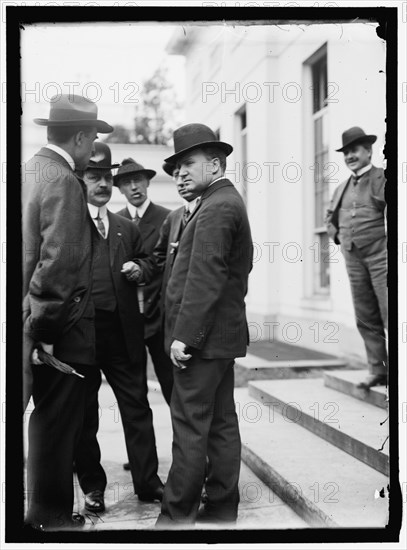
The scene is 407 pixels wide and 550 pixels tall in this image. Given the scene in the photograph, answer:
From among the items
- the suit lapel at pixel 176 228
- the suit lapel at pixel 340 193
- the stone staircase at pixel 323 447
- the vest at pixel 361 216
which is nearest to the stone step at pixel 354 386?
the stone staircase at pixel 323 447

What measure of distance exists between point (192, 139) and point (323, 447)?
191 centimetres

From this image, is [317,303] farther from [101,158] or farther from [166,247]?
[101,158]

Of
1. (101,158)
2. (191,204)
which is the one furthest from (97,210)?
(191,204)

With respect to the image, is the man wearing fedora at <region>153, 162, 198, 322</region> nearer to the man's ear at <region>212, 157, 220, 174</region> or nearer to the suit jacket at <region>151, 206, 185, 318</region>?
the suit jacket at <region>151, 206, 185, 318</region>

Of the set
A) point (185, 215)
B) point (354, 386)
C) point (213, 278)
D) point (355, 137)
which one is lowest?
point (354, 386)

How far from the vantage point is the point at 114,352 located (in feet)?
11.3

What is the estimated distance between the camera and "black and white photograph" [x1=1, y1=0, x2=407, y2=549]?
9.50 ft

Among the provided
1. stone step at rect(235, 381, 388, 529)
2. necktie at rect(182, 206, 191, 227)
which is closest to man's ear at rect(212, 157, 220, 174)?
necktie at rect(182, 206, 191, 227)

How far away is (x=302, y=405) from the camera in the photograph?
4.20m

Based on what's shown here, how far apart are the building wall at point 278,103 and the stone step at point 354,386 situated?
0.47 meters

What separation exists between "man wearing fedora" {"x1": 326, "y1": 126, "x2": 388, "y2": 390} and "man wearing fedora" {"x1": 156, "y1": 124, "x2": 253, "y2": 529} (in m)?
Result: 1.32

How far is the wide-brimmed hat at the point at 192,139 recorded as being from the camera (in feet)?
10.2

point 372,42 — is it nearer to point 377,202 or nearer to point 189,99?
point 189,99

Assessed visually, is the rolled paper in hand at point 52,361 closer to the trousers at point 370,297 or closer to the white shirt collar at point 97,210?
the white shirt collar at point 97,210
